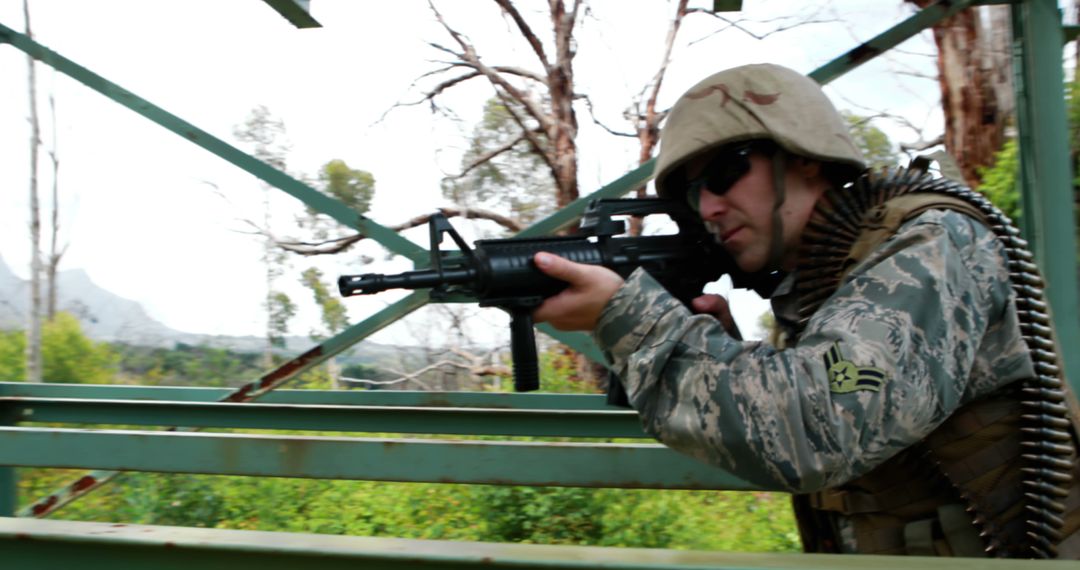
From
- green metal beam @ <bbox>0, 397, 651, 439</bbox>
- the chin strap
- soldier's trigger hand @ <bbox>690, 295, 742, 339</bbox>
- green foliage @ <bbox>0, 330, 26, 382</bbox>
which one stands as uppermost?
the chin strap

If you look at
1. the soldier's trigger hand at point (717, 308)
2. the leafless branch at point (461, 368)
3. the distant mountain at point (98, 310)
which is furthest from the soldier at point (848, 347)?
the distant mountain at point (98, 310)

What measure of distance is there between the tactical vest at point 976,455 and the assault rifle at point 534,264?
0.31 metres

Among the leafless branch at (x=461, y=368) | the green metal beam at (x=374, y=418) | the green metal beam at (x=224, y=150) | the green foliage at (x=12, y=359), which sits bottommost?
the leafless branch at (x=461, y=368)

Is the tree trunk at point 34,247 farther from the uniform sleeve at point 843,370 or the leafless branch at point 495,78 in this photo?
the uniform sleeve at point 843,370

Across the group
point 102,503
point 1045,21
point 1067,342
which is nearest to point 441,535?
point 102,503

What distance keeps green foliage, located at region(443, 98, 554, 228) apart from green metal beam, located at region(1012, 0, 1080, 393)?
17.9ft

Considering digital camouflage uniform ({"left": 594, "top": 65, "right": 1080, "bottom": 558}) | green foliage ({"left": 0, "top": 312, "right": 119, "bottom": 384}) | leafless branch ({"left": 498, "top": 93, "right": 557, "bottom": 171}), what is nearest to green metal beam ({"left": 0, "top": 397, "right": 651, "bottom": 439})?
digital camouflage uniform ({"left": 594, "top": 65, "right": 1080, "bottom": 558})

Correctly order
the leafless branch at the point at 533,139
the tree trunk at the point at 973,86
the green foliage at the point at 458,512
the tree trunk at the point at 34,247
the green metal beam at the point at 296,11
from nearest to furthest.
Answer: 1. the green metal beam at the point at 296,11
2. the green foliage at the point at 458,512
3. the tree trunk at the point at 973,86
4. the tree trunk at the point at 34,247
5. the leafless branch at the point at 533,139

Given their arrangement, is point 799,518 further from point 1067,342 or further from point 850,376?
point 1067,342

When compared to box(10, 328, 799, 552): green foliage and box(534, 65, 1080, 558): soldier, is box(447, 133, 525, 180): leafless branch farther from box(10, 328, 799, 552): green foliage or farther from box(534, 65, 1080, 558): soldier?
box(534, 65, 1080, 558): soldier

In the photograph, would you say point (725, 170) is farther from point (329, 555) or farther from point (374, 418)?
point (374, 418)

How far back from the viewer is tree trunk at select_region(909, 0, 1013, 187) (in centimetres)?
685

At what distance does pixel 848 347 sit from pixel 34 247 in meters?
8.62

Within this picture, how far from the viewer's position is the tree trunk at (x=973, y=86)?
6.85 metres
